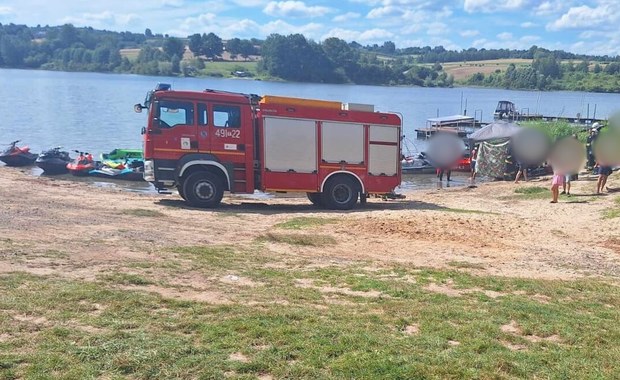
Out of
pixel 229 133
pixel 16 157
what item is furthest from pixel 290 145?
pixel 16 157

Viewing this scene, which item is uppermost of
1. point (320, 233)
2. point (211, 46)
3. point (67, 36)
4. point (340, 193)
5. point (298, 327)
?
point (67, 36)

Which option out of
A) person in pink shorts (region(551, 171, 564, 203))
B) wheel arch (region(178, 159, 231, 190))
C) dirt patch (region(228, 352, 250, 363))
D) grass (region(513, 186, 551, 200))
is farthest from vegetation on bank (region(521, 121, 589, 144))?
dirt patch (region(228, 352, 250, 363))

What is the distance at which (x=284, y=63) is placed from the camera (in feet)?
468

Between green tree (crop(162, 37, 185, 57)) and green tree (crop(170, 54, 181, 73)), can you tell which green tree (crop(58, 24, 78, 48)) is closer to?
green tree (crop(162, 37, 185, 57))

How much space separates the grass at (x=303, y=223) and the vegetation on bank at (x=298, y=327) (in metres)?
5.53

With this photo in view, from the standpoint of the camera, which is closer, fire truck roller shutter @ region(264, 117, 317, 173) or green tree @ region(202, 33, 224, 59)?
fire truck roller shutter @ region(264, 117, 317, 173)

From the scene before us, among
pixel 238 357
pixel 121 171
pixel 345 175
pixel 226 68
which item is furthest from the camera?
pixel 226 68

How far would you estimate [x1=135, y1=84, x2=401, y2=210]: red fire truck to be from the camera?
16656 millimetres

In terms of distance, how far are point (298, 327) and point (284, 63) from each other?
140 m

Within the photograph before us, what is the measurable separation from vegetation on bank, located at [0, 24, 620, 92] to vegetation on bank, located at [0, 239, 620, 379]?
423 ft

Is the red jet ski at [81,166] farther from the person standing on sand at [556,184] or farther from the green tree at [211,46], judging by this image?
the green tree at [211,46]

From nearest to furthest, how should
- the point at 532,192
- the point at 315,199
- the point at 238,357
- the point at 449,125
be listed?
the point at 238,357, the point at 315,199, the point at 532,192, the point at 449,125

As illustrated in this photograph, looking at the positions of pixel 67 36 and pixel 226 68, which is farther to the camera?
pixel 67 36

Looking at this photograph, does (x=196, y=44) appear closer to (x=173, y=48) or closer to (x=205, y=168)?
(x=173, y=48)
